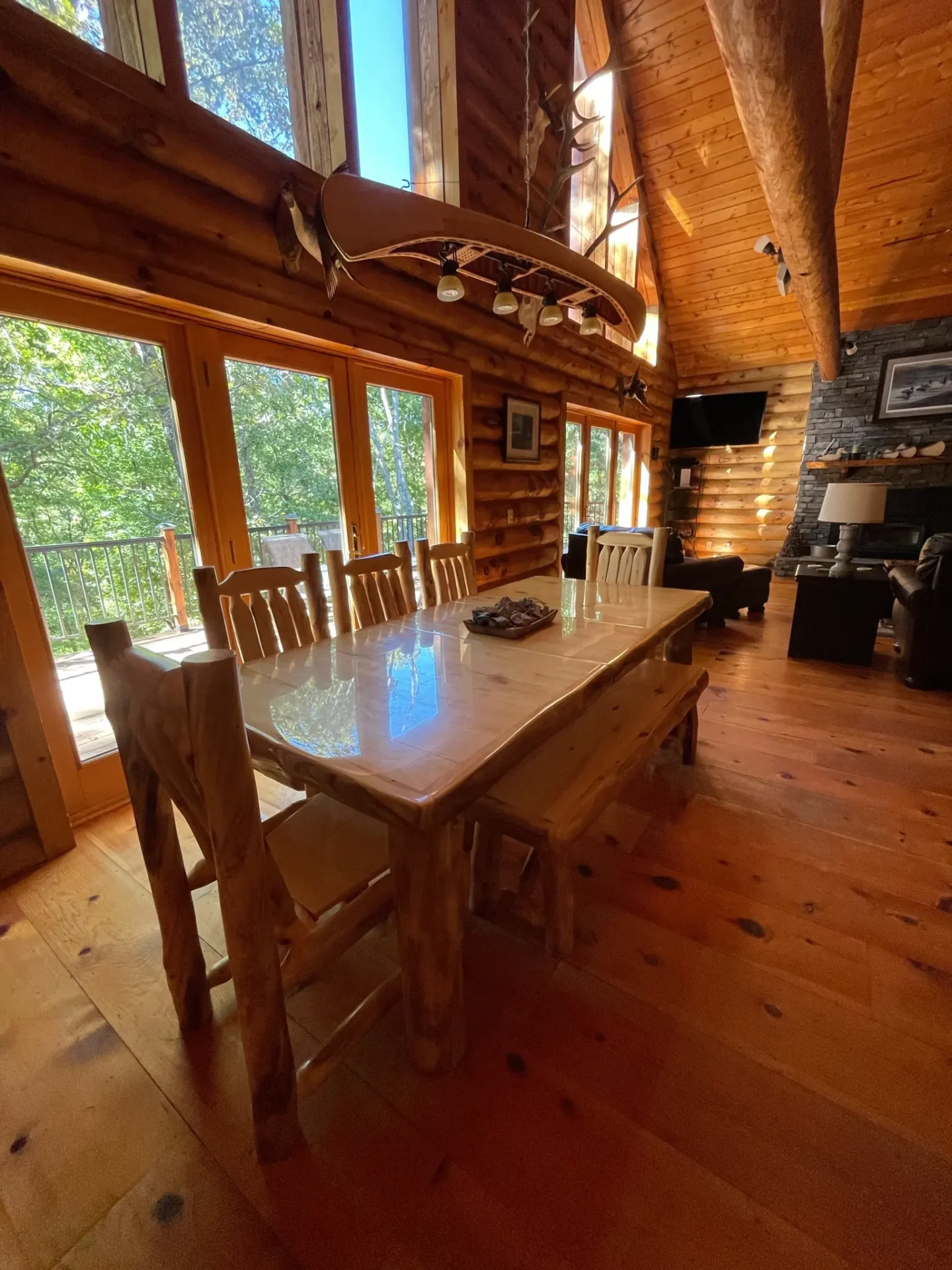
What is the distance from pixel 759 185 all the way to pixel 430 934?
6975mm

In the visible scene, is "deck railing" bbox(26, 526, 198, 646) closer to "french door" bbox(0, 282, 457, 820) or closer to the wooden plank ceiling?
"french door" bbox(0, 282, 457, 820)

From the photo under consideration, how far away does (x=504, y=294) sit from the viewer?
164 centimetres

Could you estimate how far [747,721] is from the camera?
2717mm

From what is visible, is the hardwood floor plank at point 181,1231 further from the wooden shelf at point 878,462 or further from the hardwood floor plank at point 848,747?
Result: the wooden shelf at point 878,462

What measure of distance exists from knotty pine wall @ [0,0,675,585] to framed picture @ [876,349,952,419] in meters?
5.25

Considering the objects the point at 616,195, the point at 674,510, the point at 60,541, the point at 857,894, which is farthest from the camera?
the point at 674,510

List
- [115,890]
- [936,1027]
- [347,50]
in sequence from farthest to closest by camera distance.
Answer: [347,50]
[115,890]
[936,1027]

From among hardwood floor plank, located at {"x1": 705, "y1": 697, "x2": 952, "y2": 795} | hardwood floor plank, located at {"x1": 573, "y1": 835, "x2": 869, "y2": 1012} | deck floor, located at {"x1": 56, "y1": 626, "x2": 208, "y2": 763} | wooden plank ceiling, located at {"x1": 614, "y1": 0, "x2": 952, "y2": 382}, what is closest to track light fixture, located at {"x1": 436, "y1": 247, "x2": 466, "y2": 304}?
deck floor, located at {"x1": 56, "y1": 626, "x2": 208, "y2": 763}

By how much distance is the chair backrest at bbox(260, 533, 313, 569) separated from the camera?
271cm

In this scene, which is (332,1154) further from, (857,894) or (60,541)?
(60,541)

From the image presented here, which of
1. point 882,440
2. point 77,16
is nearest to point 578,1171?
point 77,16

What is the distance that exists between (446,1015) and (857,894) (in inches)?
52.5

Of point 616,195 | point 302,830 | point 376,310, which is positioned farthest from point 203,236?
point 302,830

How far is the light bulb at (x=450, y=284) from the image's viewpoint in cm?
144
